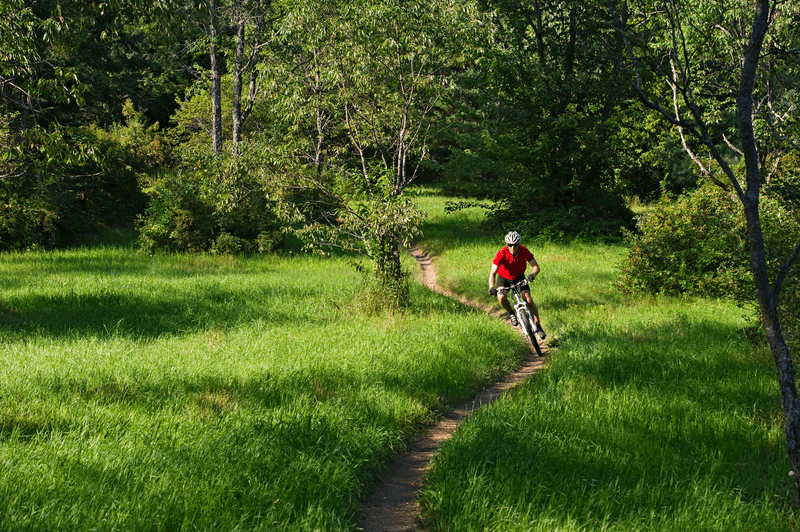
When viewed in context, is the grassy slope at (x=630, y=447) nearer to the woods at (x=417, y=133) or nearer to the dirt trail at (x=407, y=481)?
the dirt trail at (x=407, y=481)

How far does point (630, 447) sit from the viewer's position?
523cm

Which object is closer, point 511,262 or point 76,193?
point 511,262

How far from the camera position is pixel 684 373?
24.5ft

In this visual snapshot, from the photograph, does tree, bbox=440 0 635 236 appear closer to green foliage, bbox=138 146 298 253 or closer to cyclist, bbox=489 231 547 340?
green foliage, bbox=138 146 298 253

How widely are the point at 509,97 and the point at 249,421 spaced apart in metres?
19.9

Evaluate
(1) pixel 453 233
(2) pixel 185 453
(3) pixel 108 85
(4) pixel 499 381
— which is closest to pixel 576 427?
(4) pixel 499 381

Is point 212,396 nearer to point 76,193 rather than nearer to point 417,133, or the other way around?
point 417,133

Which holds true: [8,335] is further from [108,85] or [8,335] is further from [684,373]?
[108,85]

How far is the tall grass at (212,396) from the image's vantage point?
3957 millimetres

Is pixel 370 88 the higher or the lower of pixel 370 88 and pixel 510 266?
the higher

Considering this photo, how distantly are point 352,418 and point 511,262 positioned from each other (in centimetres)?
501

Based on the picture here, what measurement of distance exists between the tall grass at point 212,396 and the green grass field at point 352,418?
0.07ft

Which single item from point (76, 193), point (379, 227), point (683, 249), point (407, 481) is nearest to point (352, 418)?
point (407, 481)

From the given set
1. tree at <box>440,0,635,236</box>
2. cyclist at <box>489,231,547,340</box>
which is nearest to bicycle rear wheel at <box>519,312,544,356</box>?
cyclist at <box>489,231,547,340</box>
